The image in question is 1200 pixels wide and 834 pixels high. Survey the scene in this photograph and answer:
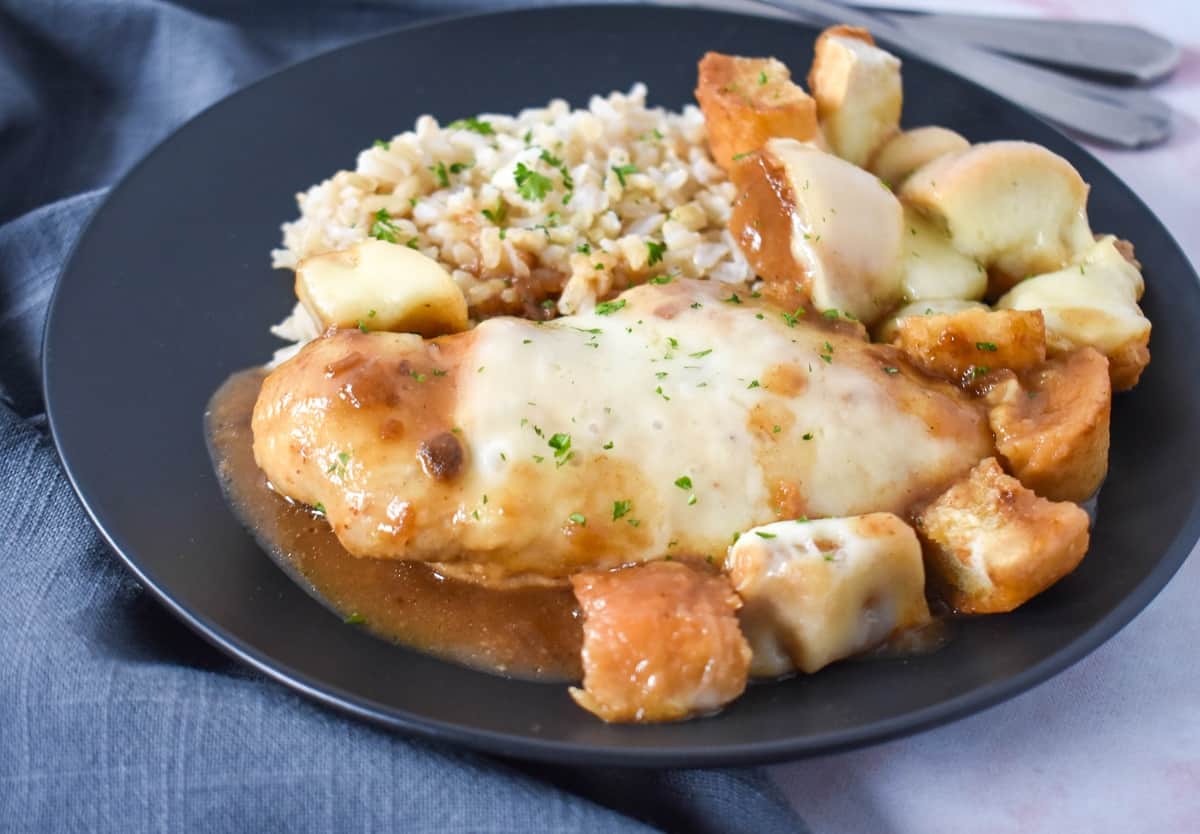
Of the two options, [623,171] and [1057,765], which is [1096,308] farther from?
[623,171]

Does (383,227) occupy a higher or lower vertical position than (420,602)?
higher

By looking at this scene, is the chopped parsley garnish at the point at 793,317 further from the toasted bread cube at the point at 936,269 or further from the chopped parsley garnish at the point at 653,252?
the chopped parsley garnish at the point at 653,252

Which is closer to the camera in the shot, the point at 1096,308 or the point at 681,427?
the point at 681,427

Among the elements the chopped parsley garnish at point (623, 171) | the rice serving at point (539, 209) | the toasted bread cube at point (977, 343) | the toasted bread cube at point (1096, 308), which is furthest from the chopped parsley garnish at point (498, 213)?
the toasted bread cube at point (1096, 308)

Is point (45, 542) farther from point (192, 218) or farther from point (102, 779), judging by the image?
point (192, 218)

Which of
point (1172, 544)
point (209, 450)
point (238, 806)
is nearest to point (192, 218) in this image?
point (209, 450)

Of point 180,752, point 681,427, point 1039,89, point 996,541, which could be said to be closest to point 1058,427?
point 996,541
